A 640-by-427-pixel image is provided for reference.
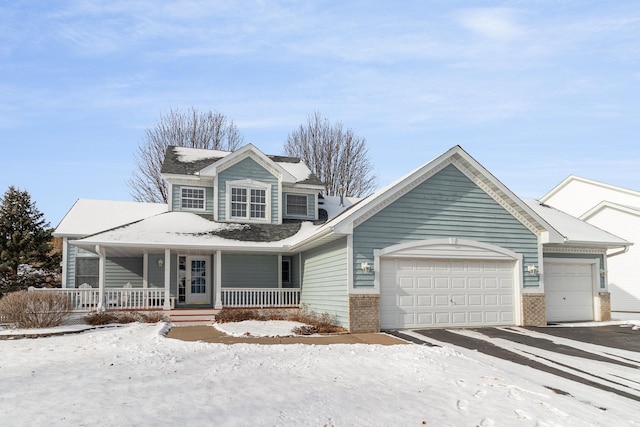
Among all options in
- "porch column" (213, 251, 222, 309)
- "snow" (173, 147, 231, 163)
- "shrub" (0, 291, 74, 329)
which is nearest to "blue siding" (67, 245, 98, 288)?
"snow" (173, 147, 231, 163)

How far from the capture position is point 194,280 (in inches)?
795

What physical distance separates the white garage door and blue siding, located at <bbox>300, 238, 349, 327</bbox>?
1.14 metres

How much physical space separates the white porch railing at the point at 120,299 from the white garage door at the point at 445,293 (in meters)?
8.00

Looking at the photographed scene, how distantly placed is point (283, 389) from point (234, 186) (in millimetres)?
13622

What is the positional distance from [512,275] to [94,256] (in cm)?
1613

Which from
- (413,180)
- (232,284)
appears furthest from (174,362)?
(232,284)

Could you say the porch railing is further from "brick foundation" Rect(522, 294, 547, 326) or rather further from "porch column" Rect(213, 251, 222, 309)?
"brick foundation" Rect(522, 294, 547, 326)

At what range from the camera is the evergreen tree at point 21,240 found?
24688 mm

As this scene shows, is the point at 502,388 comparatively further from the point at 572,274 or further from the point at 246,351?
the point at 572,274

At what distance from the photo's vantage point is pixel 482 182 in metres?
16.1

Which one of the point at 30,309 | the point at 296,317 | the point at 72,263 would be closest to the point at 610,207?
the point at 296,317

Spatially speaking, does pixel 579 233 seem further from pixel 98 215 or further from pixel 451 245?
pixel 98 215

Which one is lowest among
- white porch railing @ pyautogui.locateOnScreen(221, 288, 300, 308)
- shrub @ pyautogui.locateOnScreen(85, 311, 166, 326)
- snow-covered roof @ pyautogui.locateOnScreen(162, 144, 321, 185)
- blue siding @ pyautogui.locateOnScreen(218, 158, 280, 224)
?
shrub @ pyautogui.locateOnScreen(85, 311, 166, 326)

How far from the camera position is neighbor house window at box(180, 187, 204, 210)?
67.9 ft
